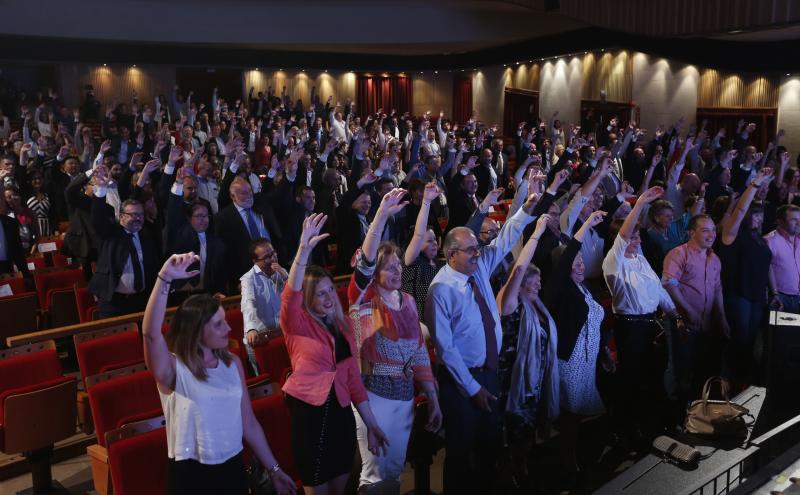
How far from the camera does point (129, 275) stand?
4984 millimetres

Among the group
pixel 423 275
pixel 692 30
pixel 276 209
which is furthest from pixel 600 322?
pixel 692 30

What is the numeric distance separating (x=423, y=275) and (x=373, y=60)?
1801cm

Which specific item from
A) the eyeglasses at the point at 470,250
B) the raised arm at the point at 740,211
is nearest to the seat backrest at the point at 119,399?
the eyeglasses at the point at 470,250

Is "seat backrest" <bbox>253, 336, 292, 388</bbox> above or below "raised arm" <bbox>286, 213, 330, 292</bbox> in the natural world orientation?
below

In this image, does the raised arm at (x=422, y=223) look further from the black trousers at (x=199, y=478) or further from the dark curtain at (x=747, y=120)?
the dark curtain at (x=747, y=120)

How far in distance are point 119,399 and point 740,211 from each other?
13.1 ft

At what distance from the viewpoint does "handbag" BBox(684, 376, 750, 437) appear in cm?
315

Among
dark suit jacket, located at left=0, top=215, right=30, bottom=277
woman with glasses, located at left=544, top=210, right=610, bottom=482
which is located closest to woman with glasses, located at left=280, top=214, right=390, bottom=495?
woman with glasses, located at left=544, top=210, right=610, bottom=482

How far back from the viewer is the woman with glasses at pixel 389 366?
125 inches

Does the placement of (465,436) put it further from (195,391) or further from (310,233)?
(195,391)

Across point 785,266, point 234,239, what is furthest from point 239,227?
point 785,266

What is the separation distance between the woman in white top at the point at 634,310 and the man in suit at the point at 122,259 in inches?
120

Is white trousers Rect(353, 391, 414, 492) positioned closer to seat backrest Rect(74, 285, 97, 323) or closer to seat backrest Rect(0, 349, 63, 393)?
seat backrest Rect(0, 349, 63, 393)

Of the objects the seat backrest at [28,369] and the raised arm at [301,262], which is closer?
the raised arm at [301,262]
